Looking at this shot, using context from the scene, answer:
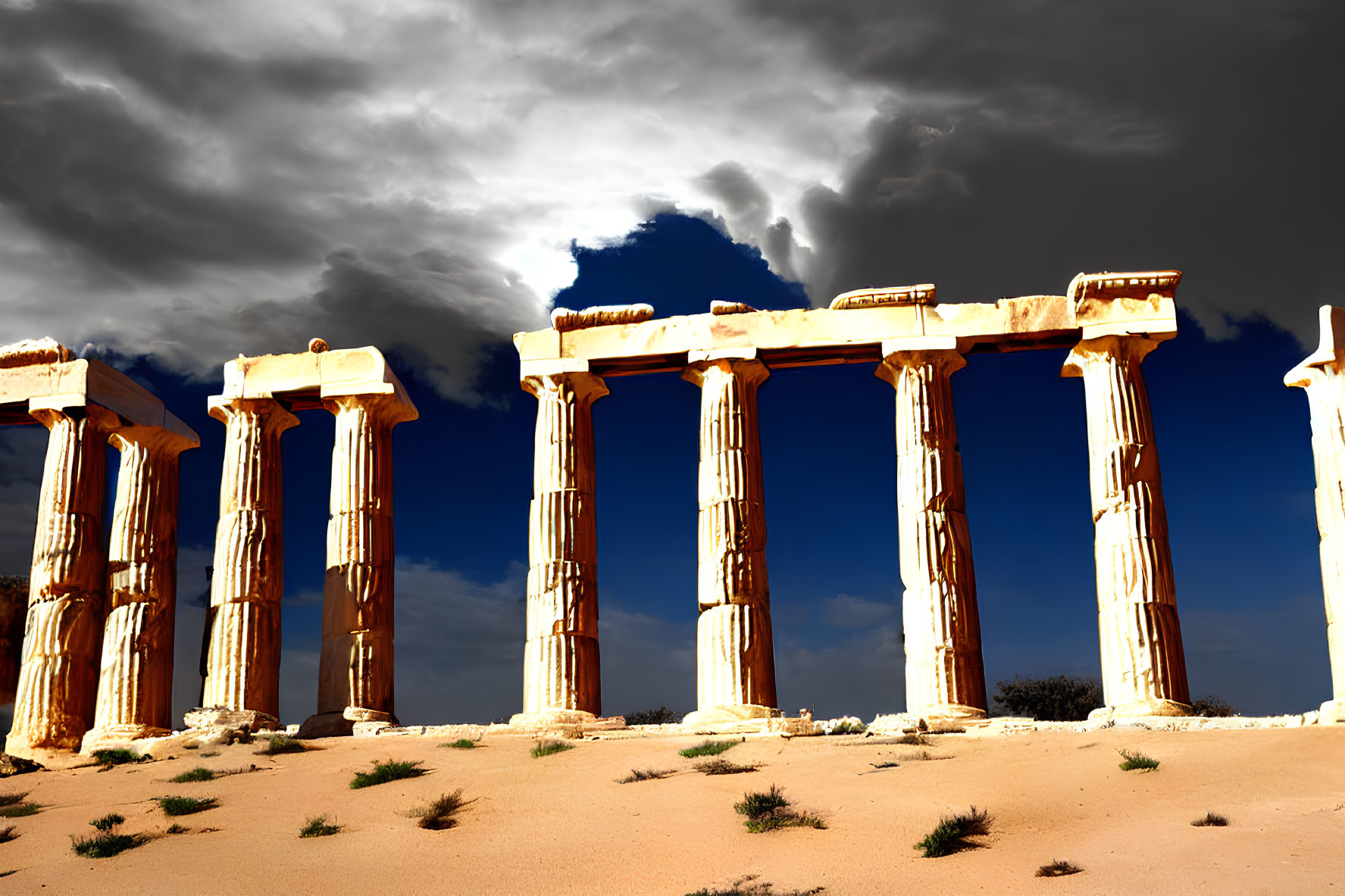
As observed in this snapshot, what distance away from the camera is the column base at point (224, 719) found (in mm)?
27547

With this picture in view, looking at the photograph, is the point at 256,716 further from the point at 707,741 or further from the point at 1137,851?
the point at 1137,851

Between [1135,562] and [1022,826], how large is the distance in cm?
1188

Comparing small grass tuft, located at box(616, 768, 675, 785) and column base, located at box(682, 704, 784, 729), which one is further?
column base, located at box(682, 704, 784, 729)

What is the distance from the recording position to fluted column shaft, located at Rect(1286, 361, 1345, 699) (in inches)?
972

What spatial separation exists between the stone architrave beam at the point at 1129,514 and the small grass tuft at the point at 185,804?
55.1ft

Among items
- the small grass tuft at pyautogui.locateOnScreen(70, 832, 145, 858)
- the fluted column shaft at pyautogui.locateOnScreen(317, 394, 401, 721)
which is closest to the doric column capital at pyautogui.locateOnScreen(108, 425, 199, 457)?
the fluted column shaft at pyautogui.locateOnScreen(317, 394, 401, 721)

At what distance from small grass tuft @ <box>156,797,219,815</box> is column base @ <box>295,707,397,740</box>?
7.46 m

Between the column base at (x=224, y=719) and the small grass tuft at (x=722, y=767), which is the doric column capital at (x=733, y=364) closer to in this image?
the small grass tuft at (x=722, y=767)

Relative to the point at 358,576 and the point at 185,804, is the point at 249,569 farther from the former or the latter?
the point at 185,804

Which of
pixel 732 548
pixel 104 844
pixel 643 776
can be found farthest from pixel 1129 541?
pixel 104 844

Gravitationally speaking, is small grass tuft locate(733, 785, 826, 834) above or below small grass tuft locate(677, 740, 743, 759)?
below

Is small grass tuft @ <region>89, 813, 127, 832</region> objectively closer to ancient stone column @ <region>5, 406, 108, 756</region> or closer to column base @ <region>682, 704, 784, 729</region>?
column base @ <region>682, 704, 784, 729</region>

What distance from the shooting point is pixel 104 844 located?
57.1 feet

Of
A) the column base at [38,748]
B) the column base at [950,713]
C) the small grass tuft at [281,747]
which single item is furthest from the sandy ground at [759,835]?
the column base at [38,748]
